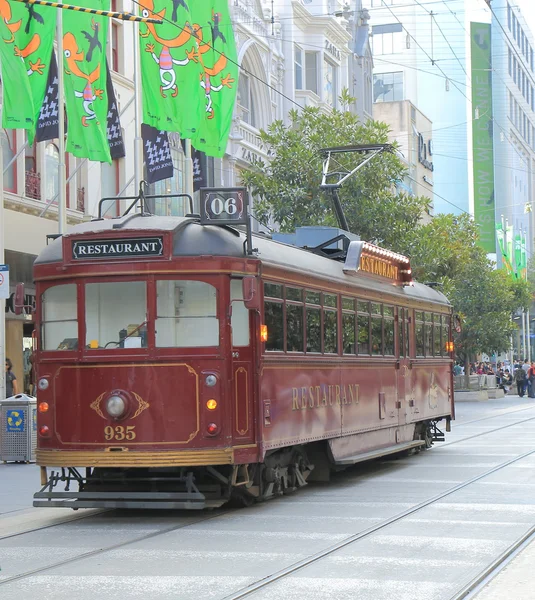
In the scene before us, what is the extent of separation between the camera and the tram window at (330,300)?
15461mm

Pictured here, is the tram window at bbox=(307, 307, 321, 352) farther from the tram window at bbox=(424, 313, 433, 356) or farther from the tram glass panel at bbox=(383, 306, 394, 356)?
the tram window at bbox=(424, 313, 433, 356)

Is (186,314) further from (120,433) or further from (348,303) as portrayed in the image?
(348,303)

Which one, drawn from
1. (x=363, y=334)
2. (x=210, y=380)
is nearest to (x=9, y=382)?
(x=363, y=334)

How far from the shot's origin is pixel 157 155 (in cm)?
2833

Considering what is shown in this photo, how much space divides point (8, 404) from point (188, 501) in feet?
27.9

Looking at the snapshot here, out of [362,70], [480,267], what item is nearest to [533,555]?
[480,267]

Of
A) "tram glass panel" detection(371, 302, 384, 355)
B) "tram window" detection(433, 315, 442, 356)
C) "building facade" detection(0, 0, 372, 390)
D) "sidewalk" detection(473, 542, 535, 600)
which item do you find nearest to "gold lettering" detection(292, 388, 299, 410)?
"tram glass panel" detection(371, 302, 384, 355)

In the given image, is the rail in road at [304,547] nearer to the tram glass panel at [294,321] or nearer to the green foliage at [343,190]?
the tram glass panel at [294,321]

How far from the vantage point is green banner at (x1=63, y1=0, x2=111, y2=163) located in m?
23.7

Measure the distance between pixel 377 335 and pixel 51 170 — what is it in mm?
13939

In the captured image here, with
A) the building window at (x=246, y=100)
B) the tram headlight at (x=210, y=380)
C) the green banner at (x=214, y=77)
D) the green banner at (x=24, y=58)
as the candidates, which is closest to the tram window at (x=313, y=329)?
the tram headlight at (x=210, y=380)

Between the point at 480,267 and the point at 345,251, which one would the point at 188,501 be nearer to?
the point at 345,251

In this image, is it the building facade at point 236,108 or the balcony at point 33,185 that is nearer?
the building facade at point 236,108

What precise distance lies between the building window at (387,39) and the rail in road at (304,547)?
7690 cm
